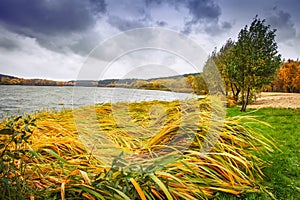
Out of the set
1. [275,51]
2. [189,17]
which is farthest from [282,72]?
[189,17]

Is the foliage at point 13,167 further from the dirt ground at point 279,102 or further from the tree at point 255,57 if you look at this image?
the dirt ground at point 279,102

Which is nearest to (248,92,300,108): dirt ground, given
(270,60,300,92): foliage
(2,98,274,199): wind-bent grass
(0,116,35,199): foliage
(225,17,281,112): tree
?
(225,17,281,112): tree

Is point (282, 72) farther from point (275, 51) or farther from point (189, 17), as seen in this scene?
point (189, 17)

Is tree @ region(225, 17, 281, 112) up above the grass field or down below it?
above

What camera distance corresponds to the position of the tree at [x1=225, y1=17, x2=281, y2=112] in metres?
8.17

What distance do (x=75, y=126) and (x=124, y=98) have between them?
79.2 inches

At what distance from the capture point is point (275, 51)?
28.0 feet

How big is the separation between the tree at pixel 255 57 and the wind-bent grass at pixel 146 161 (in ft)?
20.7

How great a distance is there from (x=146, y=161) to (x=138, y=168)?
15.5 inches

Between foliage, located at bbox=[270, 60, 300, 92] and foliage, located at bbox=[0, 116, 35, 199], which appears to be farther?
foliage, located at bbox=[270, 60, 300, 92]

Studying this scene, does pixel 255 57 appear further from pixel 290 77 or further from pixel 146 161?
pixel 290 77

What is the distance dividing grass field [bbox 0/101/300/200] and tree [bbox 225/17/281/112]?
6.00 metres

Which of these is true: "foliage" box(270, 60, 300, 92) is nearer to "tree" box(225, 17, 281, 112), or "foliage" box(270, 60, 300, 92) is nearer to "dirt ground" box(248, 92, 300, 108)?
"dirt ground" box(248, 92, 300, 108)

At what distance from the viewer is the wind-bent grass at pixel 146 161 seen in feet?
3.71
